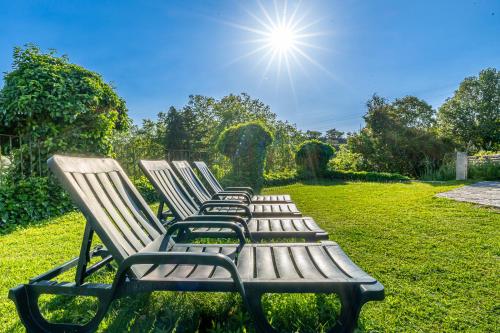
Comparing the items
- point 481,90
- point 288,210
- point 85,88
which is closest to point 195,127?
point 85,88

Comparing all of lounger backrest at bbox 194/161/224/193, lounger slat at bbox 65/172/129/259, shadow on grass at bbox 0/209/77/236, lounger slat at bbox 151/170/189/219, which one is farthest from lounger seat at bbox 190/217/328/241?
shadow on grass at bbox 0/209/77/236

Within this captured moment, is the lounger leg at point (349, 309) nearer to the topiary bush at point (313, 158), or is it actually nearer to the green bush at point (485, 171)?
the topiary bush at point (313, 158)

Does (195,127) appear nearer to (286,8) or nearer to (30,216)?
(286,8)

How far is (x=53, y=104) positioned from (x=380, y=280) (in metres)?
6.14

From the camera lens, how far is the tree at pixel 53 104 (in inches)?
216

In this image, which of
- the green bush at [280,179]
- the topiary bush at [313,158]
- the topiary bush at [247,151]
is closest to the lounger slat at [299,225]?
the topiary bush at [247,151]

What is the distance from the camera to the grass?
1.94 meters

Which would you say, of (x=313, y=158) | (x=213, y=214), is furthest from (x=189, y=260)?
(x=313, y=158)

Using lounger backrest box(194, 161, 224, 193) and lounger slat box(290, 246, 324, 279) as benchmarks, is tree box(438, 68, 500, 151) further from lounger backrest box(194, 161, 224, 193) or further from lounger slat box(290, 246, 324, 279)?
lounger slat box(290, 246, 324, 279)

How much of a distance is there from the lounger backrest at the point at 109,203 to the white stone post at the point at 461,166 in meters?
13.4

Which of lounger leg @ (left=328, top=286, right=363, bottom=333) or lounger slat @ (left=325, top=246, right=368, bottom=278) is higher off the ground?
lounger slat @ (left=325, top=246, right=368, bottom=278)

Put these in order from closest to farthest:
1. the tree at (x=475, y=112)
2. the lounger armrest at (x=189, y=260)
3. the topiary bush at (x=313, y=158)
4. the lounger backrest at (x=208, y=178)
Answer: the lounger armrest at (x=189, y=260), the lounger backrest at (x=208, y=178), the topiary bush at (x=313, y=158), the tree at (x=475, y=112)

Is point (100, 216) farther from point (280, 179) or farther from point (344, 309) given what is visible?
point (280, 179)

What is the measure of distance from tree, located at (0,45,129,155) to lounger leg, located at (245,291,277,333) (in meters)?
5.81
